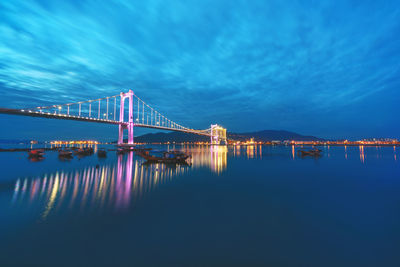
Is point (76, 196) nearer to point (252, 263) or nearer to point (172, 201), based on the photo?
point (172, 201)

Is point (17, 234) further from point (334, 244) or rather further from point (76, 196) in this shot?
point (334, 244)

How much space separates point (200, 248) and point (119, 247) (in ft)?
6.68

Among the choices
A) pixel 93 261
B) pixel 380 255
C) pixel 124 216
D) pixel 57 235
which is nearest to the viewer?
pixel 93 261

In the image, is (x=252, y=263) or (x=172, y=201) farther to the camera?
(x=172, y=201)

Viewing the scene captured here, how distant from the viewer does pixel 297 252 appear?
450 centimetres

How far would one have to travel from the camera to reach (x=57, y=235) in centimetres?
517

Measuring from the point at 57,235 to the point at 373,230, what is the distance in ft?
30.8

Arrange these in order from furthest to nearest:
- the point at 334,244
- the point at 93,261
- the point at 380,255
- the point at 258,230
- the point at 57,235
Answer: the point at 258,230 < the point at 57,235 < the point at 334,244 < the point at 380,255 < the point at 93,261

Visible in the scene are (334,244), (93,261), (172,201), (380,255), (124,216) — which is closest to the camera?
(93,261)

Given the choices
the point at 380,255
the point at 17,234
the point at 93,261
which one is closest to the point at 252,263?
the point at 380,255

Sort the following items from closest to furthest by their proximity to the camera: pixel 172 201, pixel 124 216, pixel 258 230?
pixel 258 230, pixel 124 216, pixel 172 201

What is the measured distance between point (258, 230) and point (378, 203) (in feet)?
22.9

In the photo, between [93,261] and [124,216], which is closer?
[93,261]

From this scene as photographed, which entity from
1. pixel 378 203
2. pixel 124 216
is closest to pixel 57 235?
pixel 124 216
